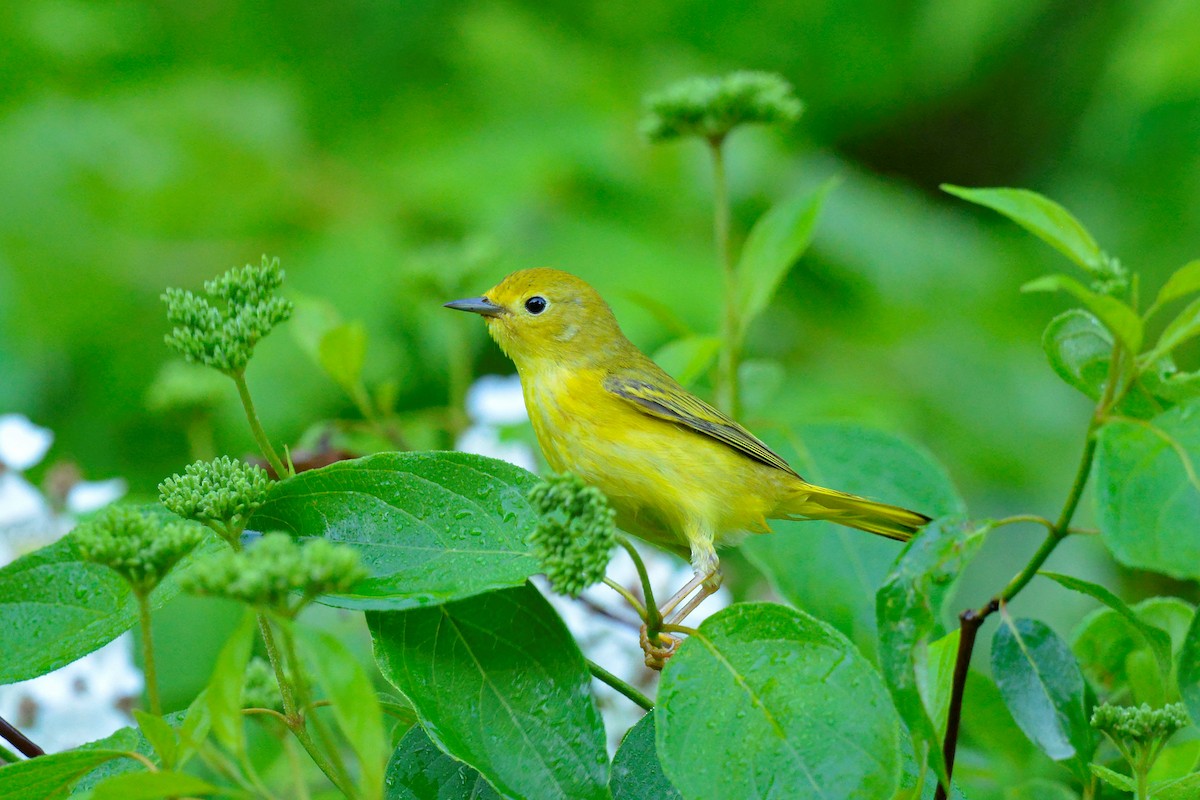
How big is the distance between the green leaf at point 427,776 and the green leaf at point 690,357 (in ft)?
2.44

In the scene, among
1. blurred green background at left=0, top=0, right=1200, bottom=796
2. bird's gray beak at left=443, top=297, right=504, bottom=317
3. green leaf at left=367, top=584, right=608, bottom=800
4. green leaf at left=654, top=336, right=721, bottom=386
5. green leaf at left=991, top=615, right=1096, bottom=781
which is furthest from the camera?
blurred green background at left=0, top=0, right=1200, bottom=796

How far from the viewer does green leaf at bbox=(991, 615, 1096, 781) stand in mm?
1272

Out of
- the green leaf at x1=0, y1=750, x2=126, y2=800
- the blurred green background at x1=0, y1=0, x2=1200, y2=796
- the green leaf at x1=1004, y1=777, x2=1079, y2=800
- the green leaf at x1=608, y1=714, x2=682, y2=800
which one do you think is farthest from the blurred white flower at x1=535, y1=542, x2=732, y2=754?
the blurred green background at x1=0, y1=0, x2=1200, y2=796

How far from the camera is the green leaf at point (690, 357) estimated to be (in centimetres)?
173

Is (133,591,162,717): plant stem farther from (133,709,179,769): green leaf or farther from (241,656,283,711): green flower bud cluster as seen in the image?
(241,656,283,711): green flower bud cluster

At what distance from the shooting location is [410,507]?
116cm

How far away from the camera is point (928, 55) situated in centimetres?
526

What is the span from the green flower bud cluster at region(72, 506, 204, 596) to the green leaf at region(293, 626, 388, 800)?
0.16 m

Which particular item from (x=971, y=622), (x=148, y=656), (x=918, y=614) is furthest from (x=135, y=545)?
(x=971, y=622)

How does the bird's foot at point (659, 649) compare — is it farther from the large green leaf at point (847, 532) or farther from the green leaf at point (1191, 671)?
the green leaf at point (1191, 671)

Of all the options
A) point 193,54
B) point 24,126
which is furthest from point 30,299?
point 193,54

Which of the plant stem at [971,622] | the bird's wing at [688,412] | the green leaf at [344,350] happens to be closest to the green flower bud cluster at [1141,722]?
the plant stem at [971,622]

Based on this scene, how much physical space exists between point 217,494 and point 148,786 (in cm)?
27

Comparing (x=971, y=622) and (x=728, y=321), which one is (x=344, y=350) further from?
(x=971, y=622)
